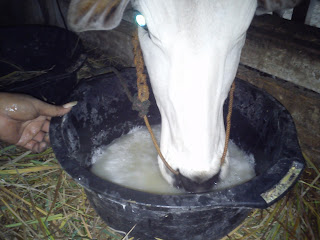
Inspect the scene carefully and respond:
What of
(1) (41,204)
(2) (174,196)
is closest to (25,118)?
(1) (41,204)

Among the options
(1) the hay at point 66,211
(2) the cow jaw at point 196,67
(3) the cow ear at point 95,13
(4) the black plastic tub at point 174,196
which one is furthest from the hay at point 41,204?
(3) the cow ear at point 95,13

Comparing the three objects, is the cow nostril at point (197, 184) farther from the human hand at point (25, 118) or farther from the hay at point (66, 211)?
the human hand at point (25, 118)

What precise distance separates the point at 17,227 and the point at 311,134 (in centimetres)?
157

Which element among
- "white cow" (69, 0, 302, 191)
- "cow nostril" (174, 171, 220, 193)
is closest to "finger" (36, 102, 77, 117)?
"white cow" (69, 0, 302, 191)

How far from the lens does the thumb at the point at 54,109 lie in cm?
132

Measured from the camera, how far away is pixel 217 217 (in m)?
1.03

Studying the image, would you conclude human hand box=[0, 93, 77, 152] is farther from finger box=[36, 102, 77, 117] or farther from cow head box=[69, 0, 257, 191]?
cow head box=[69, 0, 257, 191]

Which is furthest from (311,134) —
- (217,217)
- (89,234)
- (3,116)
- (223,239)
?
(3,116)

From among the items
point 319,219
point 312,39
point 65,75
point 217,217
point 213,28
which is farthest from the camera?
point 65,75

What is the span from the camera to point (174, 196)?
885 millimetres

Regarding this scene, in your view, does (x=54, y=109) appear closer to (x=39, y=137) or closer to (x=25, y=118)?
(x=25, y=118)

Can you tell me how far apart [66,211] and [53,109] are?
49 centimetres

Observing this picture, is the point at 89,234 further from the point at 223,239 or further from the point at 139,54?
the point at 139,54

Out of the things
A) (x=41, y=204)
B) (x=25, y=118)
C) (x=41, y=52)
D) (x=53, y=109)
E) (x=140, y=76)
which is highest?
(x=140, y=76)
